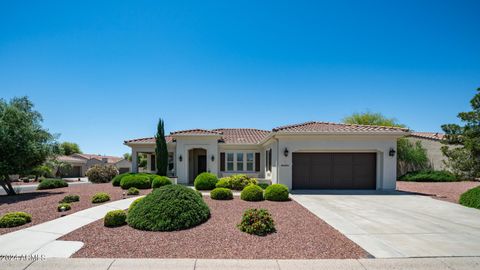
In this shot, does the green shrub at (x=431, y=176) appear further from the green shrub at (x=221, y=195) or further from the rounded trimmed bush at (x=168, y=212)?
the rounded trimmed bush at (x=168, y=212)

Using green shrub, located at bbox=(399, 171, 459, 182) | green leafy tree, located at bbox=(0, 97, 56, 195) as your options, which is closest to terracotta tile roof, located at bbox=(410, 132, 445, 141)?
green shrub, located at bbox=(399, 171, 459, 182)

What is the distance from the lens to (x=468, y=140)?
11242 mm

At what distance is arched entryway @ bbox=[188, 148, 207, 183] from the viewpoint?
2056cm

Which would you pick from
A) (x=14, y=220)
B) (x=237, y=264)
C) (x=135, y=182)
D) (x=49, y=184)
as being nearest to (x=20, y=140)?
(x=49, y=184)

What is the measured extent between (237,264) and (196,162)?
17302 millimetres

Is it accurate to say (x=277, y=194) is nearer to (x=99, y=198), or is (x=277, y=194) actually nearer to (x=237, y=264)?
(x=237, y=264)

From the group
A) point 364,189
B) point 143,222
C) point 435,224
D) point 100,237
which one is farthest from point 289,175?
point 100,237

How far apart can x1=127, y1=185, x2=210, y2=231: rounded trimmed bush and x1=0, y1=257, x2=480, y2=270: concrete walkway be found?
1735 millimetres

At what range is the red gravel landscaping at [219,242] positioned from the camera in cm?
495

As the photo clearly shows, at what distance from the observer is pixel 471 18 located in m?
10.7

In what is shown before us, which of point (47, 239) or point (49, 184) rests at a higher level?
point (47, 239)

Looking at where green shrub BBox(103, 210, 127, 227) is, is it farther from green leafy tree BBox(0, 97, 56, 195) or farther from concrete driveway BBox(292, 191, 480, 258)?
green leafy tree BBox(0, 97, 56, 195)

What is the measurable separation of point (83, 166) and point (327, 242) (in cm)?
4638

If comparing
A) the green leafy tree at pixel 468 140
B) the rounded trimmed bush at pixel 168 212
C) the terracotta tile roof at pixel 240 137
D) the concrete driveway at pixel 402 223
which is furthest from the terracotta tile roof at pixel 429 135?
the rounded trimmed bush at pixel 168 212
